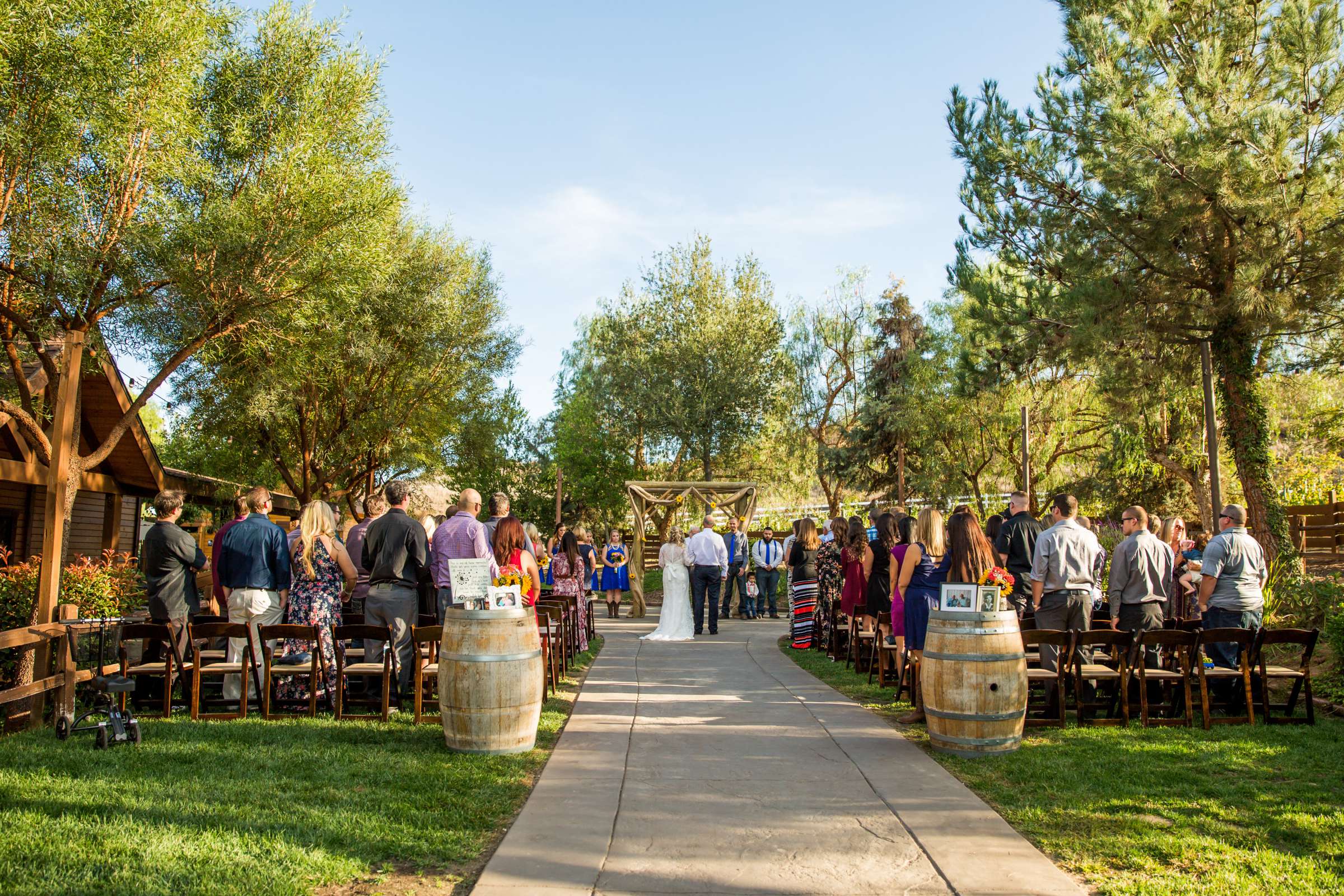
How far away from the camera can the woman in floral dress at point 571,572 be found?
13430mm

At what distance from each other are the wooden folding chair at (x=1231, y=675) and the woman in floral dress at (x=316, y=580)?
7188 millimetres

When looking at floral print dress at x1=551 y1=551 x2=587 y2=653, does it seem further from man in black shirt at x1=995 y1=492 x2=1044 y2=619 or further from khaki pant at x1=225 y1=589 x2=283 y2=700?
man in black shirt at x1=995 y1=492 x2=1044 y2=619

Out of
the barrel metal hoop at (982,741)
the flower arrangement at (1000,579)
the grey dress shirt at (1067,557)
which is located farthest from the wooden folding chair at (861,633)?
the barrel metal hoop at (982,741)

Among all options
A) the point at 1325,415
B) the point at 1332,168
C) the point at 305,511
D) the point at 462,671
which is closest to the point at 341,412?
the point at 305,511

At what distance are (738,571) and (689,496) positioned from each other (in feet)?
9.34

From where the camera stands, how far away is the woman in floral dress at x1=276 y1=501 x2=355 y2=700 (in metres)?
8.23

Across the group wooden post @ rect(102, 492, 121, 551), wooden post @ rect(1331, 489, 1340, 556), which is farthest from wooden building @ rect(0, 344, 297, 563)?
wooden post @ rect(1331, 489, 1340, 556)

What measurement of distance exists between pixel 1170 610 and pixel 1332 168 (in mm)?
5344

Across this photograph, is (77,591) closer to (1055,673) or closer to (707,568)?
(707,568)

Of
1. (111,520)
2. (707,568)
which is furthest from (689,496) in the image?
(111,520)

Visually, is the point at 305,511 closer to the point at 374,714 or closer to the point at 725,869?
the point at 374,714

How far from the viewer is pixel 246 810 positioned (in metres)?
4.79

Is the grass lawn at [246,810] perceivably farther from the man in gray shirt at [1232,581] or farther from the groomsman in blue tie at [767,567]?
the groomsman in blue tie at [767,567]

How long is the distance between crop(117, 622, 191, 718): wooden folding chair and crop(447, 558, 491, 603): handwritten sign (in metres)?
2.57
